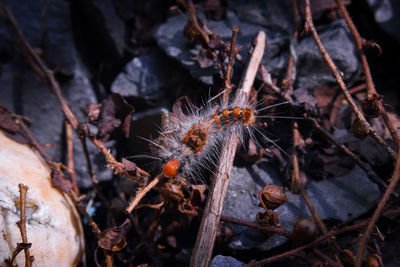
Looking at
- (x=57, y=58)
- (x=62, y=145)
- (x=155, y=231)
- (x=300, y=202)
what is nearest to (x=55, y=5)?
(x=57, y=58)

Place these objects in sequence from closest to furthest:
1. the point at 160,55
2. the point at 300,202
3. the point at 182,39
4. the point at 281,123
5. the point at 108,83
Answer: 1. the point at 300,202
2. the point at 281,123
3. the point at 182,39
4. the point at 160,55
5. the point at 108,83

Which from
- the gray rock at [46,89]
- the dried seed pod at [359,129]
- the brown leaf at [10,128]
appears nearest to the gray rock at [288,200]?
the dried seed pod at [359,129]

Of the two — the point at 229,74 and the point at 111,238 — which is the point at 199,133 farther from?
the point at 111,238

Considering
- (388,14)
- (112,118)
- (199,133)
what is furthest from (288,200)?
(388,14)

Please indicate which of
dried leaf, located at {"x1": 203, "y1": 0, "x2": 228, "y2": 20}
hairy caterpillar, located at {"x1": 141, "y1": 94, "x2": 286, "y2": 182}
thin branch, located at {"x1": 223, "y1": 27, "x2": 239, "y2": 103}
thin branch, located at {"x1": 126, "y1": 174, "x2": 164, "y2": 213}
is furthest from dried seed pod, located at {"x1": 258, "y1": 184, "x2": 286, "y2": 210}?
dried leaf, located at {"x1": 203, "y1": 0, "x2": 228, "y2": 20}

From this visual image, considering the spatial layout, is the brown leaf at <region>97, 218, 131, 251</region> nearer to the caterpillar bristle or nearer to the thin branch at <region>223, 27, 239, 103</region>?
the caterpillar bristle

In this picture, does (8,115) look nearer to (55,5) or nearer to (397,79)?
(55,5)
